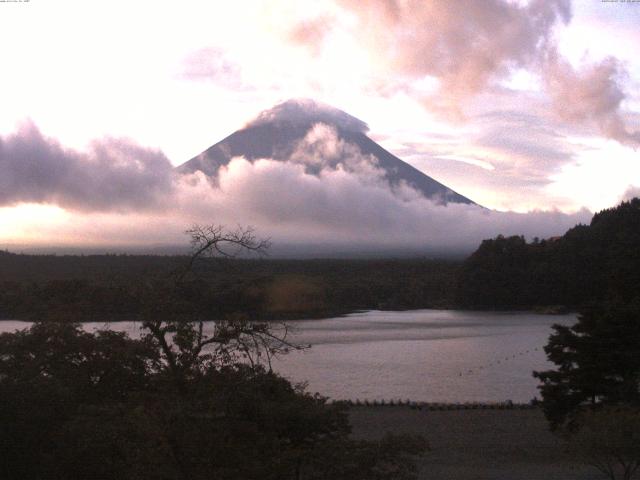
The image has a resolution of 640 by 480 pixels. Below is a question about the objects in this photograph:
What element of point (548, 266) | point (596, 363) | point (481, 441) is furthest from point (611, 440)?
point (548, 266)

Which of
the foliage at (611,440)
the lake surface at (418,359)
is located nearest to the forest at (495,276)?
the lake surface at (418,359)

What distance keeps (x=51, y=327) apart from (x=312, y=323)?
84.6 ft

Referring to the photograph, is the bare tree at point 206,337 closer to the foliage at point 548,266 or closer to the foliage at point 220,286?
the foliage at point 220,286

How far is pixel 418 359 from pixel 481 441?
35.0ft

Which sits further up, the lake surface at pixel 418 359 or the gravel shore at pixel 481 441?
the gravel shore at pixel 481 441

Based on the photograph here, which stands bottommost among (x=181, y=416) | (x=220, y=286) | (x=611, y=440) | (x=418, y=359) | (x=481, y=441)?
(x=418, y=359)

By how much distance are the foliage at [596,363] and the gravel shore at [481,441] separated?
63cm

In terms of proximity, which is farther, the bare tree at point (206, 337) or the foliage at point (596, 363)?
the foliage at point (596, 363)

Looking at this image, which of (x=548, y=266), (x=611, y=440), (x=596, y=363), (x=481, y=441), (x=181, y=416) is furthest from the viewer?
(x=548, y=266)

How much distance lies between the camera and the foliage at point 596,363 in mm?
9773

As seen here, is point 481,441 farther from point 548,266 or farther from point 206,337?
point 548,266

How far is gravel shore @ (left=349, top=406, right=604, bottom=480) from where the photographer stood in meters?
8.97

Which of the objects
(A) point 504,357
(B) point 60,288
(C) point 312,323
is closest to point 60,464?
(B) point 60,288

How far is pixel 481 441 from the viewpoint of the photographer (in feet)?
36.8
